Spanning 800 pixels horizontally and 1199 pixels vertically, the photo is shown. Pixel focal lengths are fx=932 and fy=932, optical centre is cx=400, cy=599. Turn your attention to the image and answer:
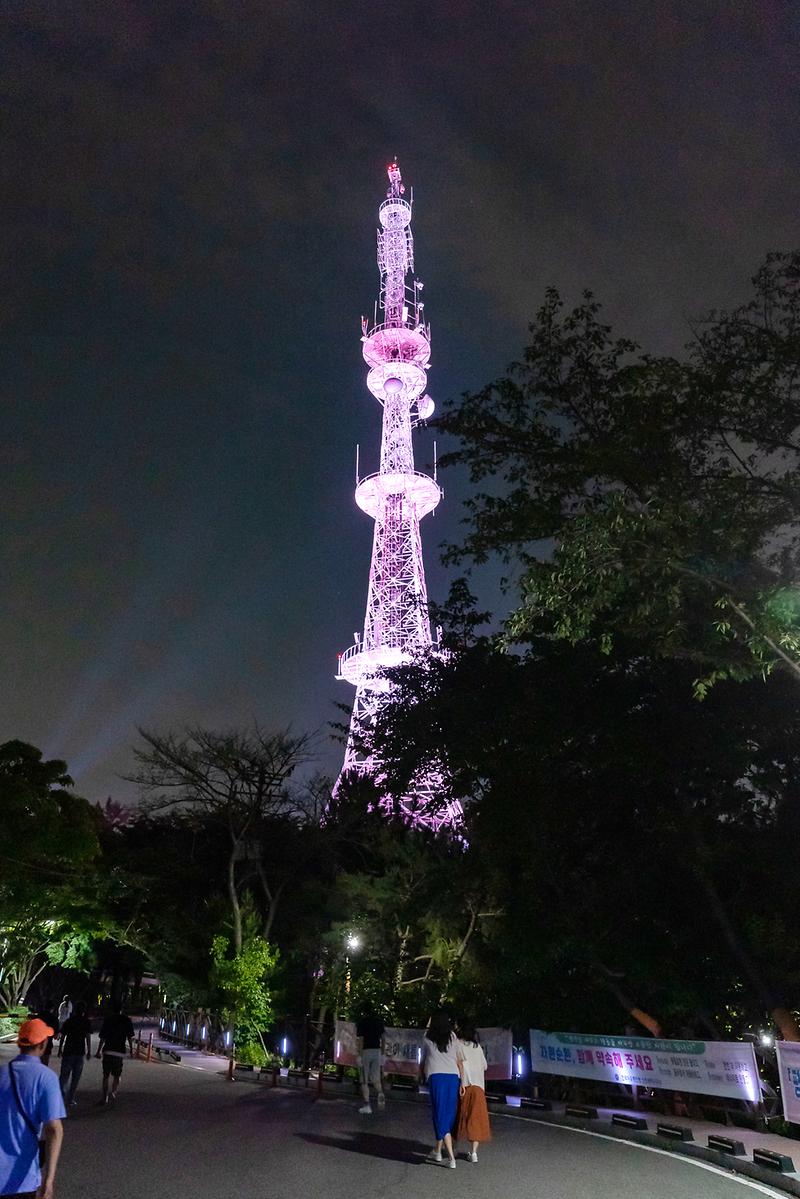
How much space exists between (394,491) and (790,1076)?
32.5 meters

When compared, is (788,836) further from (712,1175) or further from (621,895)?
(712,1175)

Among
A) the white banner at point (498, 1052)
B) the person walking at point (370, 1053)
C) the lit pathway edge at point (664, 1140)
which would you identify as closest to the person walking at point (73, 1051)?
→ the person walking at point (370, 1053)

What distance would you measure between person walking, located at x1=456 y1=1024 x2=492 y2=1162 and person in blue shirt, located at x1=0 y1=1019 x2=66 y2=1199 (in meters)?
5.78

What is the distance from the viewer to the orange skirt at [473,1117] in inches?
367

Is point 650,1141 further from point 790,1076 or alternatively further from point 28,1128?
point 28,1128

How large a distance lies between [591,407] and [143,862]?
76.6 ft

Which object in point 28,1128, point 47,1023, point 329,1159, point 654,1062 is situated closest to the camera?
point 28,1128

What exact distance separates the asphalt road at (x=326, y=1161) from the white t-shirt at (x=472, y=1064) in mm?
715

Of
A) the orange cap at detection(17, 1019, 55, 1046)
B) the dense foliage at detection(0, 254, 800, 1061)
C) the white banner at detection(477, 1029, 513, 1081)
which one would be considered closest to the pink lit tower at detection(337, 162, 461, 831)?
the dense foliage at detection(0, 254, 800, 1061)

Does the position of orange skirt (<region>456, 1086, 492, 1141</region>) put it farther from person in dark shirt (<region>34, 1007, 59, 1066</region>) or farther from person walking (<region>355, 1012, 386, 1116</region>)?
person in dark shirt (<region>34, 1007, 59, 1066</region>)

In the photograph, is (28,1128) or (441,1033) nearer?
(28,1128)

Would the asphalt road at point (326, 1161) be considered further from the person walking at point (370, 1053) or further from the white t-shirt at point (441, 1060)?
the white t-shirt at point (441, 1060)

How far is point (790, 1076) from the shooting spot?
32.8ft

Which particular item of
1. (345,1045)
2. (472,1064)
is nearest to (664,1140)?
(472,1064)
